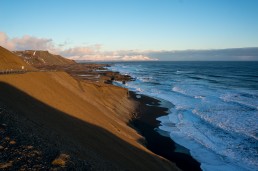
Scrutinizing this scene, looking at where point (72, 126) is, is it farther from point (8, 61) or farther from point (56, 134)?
point (8, 61)

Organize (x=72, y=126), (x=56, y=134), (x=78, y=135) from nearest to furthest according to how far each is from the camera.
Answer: (x=56, y=134)
(x=78, y=135)
(x=72, y=126)

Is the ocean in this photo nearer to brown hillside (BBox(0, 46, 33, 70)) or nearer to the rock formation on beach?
the rock formation on beach

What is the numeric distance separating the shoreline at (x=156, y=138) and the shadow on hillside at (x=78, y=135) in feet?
9.15

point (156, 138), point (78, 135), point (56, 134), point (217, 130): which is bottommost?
point (217, 130)

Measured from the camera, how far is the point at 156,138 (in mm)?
27734

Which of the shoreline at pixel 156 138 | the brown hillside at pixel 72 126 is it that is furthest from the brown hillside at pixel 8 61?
the shoreline at pixel 156 138

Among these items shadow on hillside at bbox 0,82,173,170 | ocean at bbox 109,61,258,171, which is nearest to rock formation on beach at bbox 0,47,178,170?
shadow on hillside at bbox 0,82,173,170

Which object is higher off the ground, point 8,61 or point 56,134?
point 8,61

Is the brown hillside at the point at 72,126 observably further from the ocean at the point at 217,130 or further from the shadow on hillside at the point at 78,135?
the ocean at the point at 217,130

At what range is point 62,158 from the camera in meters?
13.4

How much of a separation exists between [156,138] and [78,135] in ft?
35.0

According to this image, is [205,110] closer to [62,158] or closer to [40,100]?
[40,100]

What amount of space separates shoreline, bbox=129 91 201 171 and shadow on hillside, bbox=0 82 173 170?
110 inches

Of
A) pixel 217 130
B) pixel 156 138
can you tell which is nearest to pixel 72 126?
pixel 156 138
